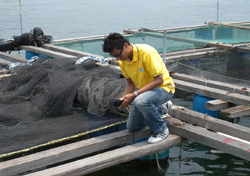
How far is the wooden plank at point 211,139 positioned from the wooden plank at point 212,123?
0.76 ft

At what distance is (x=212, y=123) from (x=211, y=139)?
0.47 meters

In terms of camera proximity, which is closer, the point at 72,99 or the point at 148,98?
the point at 148,98

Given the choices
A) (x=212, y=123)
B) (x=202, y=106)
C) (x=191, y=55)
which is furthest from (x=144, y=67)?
(x=191, y=55)

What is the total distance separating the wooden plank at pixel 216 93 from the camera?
5.04 metres

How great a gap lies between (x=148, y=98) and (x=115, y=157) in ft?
2.47

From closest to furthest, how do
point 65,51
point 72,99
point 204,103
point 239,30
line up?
1. point 72,99
2. point 204,103
3. point 65,51
4. point 239,30

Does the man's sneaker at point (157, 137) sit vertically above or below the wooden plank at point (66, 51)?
below

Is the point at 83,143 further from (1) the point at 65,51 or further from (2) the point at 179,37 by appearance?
(2) the point at 179,37

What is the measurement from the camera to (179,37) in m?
8.69

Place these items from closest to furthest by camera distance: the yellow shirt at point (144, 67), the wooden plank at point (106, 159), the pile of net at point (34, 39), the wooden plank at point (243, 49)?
the wooden plank at point (106, 159)
the yellow shirt at point (144, 67)
the wooden plank at point (243, 49)
the pile of net at point (34, 39)

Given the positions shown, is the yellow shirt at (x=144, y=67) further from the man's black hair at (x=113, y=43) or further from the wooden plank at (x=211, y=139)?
the wooden plank at (x=211, y=139)

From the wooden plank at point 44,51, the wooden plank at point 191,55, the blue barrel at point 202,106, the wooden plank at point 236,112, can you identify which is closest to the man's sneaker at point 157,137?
the wooden plank at point 236,112

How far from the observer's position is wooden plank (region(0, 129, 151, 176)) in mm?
3342

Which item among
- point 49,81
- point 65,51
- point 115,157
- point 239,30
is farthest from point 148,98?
point 239,30
